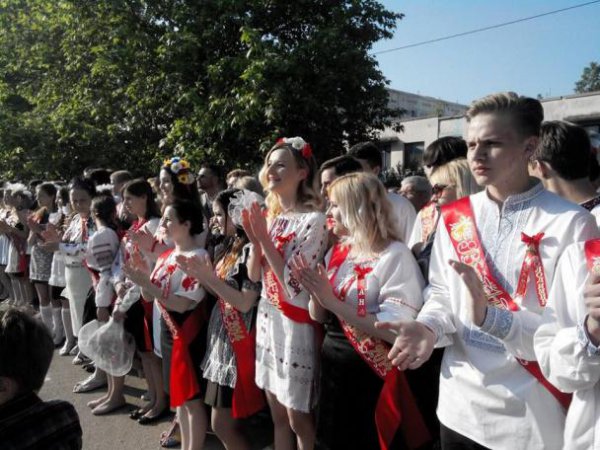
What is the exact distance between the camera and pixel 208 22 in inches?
381

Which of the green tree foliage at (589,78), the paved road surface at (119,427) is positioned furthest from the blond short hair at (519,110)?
the green tree foliage at (589,78)

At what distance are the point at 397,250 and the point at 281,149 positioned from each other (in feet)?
3.57

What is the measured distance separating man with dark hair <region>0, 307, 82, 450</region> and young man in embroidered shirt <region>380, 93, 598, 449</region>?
1138 mm

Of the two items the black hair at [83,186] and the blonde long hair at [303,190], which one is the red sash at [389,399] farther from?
the black hair at [83,186]

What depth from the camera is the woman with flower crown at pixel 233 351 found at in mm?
3139

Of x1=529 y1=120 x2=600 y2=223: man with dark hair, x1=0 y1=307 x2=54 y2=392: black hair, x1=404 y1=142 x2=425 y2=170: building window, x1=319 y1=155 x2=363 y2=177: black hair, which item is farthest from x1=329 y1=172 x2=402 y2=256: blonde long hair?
x1=404 y1=142 x2=425 y2=170: building window

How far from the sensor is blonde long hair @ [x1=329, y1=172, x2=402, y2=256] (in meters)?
2.52

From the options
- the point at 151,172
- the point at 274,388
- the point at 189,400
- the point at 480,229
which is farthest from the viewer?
the point at 151,172

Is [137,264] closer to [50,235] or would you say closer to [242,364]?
[242,364]

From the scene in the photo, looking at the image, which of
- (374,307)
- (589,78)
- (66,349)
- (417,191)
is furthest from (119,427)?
(589,78)

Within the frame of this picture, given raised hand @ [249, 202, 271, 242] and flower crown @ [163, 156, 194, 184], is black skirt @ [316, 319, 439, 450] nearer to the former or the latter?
raised hand @ [249, 202, 271, 242]

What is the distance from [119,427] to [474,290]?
11.5ft

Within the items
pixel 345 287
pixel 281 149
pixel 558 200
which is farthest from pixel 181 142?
pixel 558 200

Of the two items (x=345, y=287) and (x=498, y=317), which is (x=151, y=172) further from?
(x=498, y=317)
